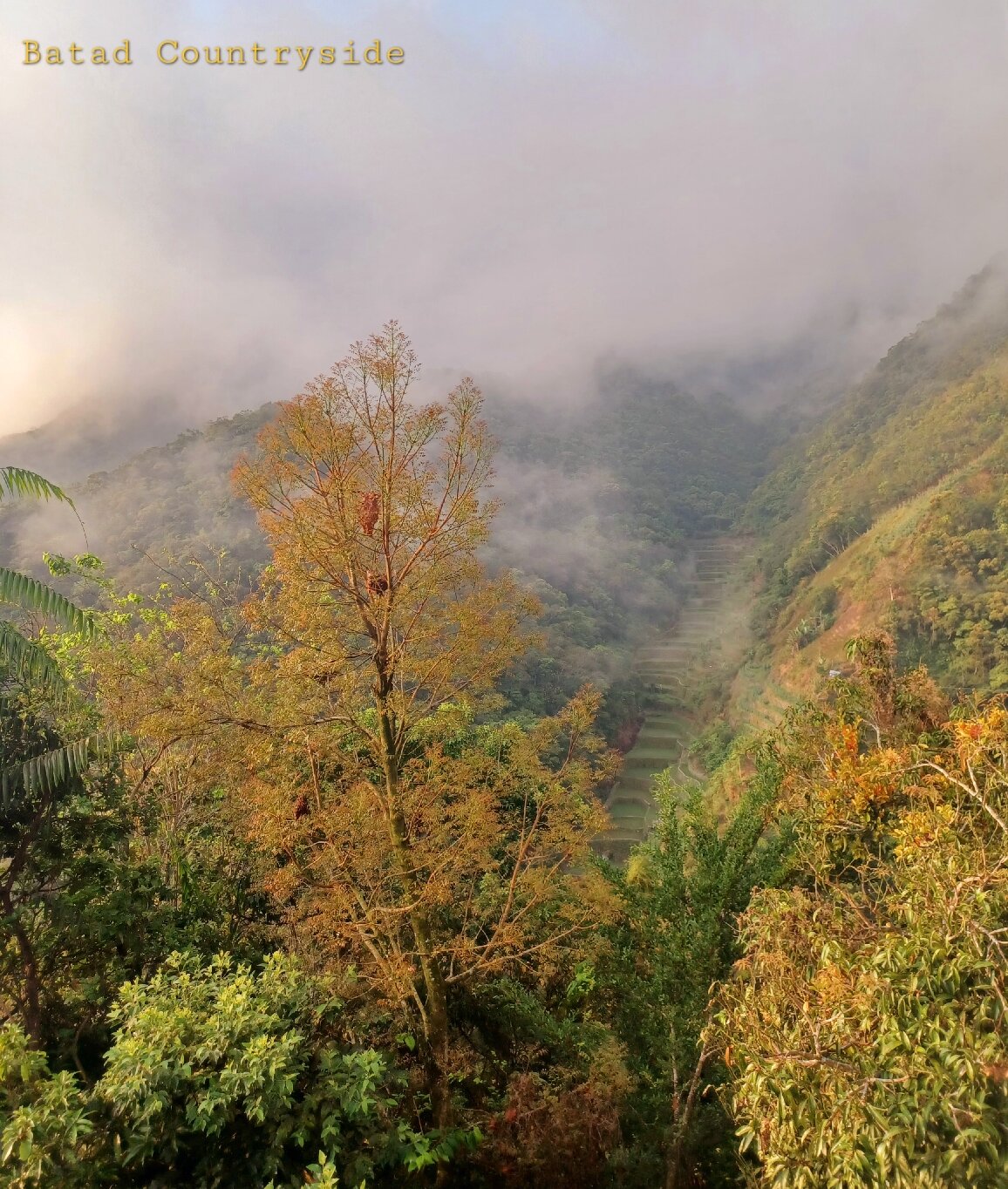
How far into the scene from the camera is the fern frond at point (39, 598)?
19.4ft

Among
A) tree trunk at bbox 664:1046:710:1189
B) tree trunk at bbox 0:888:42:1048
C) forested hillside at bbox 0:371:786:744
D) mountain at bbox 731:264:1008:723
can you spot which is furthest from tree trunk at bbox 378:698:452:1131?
mountain at bbox 731:264:1008:723

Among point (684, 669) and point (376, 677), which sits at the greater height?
point (684, 669)

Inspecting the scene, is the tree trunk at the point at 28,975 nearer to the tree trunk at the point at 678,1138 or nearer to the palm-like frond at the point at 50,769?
the palm-like frond at the point at 50,769

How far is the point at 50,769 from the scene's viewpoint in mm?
6051

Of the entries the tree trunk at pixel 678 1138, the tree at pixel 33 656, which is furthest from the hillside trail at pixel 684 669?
the tree at pixel 33 656

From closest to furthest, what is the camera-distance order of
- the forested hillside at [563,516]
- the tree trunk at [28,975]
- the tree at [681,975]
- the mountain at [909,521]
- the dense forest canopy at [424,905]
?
the dense forest canopy at [424,905] < the tree trunk at [28,975] < the tree at [681,975] < the mountain at [909,521] < the forested hillside at [563,516]

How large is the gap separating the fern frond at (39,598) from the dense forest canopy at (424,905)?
0.04 m

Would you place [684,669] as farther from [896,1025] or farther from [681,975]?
[896,1025]

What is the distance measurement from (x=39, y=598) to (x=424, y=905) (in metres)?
4.64

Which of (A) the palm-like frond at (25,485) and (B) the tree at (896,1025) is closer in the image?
(B) the tree at (896,1025)

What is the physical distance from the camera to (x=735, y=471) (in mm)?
151500

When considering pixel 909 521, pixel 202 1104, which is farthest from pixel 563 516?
pixel 202 1104

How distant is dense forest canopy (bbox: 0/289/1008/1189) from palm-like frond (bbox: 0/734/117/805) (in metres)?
0.05

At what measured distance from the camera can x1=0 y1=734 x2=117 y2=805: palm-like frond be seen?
19.7ft
